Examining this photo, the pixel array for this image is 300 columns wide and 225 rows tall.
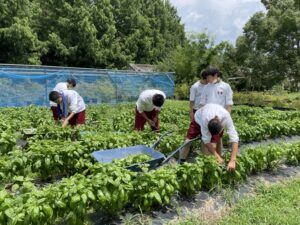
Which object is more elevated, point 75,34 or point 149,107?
point 75,34

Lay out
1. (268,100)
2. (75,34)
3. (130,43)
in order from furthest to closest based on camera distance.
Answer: (130,43) → (75,34) → (268,100)

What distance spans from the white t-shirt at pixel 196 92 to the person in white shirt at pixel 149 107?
0.55 meters

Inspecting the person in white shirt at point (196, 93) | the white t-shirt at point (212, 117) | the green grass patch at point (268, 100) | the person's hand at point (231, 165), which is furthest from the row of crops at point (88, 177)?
the green grass patch at point (268, 100)

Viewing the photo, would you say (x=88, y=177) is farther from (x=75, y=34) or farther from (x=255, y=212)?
(x=75, y=34)

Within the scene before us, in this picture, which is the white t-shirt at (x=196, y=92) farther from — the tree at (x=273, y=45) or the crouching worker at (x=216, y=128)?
the tree at (x=273, y=45)

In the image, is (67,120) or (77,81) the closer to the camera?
(67,120)

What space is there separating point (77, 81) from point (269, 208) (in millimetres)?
13955

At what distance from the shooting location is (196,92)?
21.2 feet

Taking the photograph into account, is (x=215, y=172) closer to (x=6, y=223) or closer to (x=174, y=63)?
(x=6, y=223)

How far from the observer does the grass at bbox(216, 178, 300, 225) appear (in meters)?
3.78

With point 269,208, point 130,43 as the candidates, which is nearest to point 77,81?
point 269,208

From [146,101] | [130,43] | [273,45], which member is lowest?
[146,101]

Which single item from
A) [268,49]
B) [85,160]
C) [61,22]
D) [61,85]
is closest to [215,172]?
[85,160]

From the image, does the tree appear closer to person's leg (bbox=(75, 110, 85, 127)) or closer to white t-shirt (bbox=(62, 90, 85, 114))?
person's leg (bbox=(75, 110, 85, 127))
